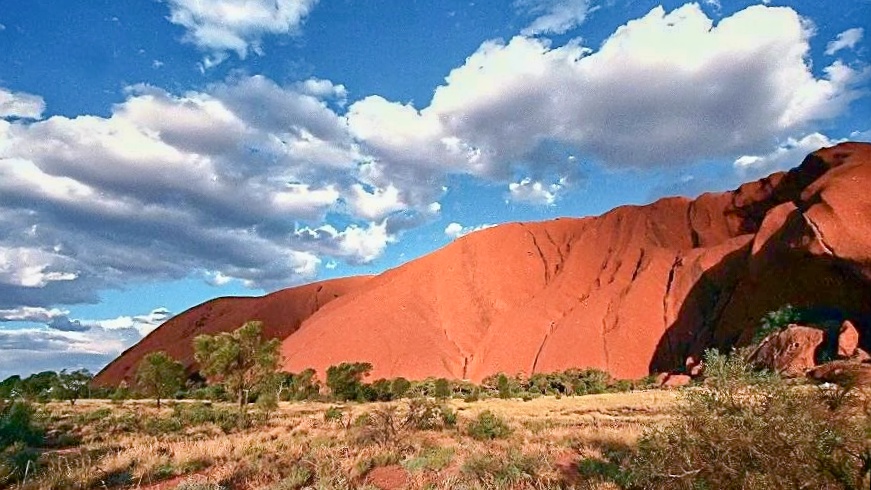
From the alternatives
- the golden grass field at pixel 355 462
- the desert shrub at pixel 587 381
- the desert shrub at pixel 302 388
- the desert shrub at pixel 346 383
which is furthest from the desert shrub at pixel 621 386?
the golden grass field at pixel 355 462

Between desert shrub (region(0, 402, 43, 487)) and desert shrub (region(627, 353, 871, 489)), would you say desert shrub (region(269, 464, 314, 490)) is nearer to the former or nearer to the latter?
desert shrub (region(0, 402, 43, 487))

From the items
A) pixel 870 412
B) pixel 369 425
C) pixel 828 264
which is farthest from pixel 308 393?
pixel 870 412

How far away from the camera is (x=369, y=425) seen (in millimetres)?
14266

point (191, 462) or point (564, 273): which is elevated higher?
point (564, 273)

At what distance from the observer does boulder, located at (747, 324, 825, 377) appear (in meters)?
40.2

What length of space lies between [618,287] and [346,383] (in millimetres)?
41648

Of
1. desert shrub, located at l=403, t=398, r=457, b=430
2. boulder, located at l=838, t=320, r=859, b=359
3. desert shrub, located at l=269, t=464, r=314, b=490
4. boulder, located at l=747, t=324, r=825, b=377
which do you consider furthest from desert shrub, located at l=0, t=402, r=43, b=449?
boulder, located at l=838, t=320, r=859, b=359

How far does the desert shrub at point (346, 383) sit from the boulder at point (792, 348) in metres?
33.3

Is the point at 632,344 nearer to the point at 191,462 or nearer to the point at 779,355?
the point at 779,355

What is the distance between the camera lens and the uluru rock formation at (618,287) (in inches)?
1881

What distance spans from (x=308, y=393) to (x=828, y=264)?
48029 millimetres

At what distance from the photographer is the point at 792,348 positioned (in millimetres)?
41688

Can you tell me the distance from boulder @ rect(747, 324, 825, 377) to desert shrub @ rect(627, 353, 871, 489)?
37857 mm

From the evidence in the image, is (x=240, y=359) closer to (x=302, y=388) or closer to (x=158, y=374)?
(x=158, y=374)
